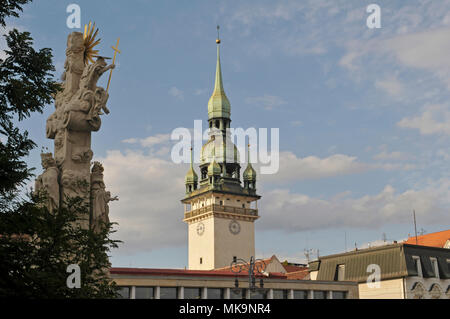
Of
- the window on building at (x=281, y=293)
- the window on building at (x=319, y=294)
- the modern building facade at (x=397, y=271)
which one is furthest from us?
the modern building facade at (x=397, y=271)

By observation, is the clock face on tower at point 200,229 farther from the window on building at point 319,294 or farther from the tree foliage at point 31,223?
the tree foliage at point 31,223

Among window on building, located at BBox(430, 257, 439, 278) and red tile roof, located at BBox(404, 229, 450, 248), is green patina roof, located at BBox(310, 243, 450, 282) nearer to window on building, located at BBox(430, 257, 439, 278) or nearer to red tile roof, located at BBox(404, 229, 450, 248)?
window on building, located at BBox(430, 257, 439, 278)

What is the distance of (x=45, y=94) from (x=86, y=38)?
486cm

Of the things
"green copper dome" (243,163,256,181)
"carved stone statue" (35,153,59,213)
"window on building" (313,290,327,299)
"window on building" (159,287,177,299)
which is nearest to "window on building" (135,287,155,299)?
"window on building" (159,287,177,299)

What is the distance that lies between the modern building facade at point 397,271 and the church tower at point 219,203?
5613cm

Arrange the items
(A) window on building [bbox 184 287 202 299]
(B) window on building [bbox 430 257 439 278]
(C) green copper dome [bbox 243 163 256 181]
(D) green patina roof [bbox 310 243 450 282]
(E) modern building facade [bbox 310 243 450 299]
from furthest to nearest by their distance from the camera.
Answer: (C) green copper dome [bbox 243 163 256 181], (B) window on building [bbox 430 257 439 278], (D) green patina roof [bbox 310 243 450 282], (E) modern building facade [bbox 310 243 450 299], (A) window on building [bbox 184 287 202 299]

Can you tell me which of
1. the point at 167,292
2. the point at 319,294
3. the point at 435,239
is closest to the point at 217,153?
the point at 435,239

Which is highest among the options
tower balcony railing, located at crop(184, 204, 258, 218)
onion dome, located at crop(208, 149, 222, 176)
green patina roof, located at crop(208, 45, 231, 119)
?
green patina roof, located at crop(208, 45, 231, 119)

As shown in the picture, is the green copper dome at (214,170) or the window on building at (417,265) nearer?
the window on building at (417,265)

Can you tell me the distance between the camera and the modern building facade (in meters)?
62.0

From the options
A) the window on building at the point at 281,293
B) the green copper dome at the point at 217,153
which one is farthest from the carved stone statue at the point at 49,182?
the green copper dome at the point at 217,153

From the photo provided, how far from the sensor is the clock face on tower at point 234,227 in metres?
125

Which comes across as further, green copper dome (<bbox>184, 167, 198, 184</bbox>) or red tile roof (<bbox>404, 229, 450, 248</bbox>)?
green copper dome (<bbox>184, 167, 198, 184</bbox>)
